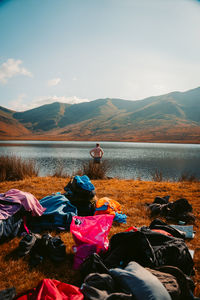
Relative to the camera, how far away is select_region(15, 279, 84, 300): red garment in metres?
1.89

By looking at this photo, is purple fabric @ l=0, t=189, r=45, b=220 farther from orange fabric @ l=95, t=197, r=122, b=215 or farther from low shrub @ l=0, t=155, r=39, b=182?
low shrub @ l=0, t=155, r=39, b=182

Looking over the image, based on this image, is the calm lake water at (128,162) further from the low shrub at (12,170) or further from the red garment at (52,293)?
the red garment at (52,293)

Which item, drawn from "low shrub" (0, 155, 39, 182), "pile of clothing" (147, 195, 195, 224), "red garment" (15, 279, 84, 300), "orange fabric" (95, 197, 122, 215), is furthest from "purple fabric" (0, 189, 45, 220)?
"low shrub" (0, 155, 39, 182)

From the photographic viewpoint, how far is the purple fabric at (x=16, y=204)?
10.7 feet

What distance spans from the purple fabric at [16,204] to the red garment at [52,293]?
1524mm

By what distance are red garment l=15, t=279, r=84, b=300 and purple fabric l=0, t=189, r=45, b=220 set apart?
1.52m

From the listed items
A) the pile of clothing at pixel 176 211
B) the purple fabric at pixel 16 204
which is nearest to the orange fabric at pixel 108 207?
the pile of clothing at pixel 176 211

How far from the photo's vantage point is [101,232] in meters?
2.99

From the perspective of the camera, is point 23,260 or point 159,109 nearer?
point 23,260

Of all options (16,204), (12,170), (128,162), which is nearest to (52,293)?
(16,204)

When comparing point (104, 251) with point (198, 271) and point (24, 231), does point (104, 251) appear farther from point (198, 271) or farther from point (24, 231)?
point (24, 231)

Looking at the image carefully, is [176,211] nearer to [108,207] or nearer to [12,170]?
[108,207]

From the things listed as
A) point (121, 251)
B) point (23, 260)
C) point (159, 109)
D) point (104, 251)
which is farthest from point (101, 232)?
point (159, 109)

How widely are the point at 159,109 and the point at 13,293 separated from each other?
17373cm
